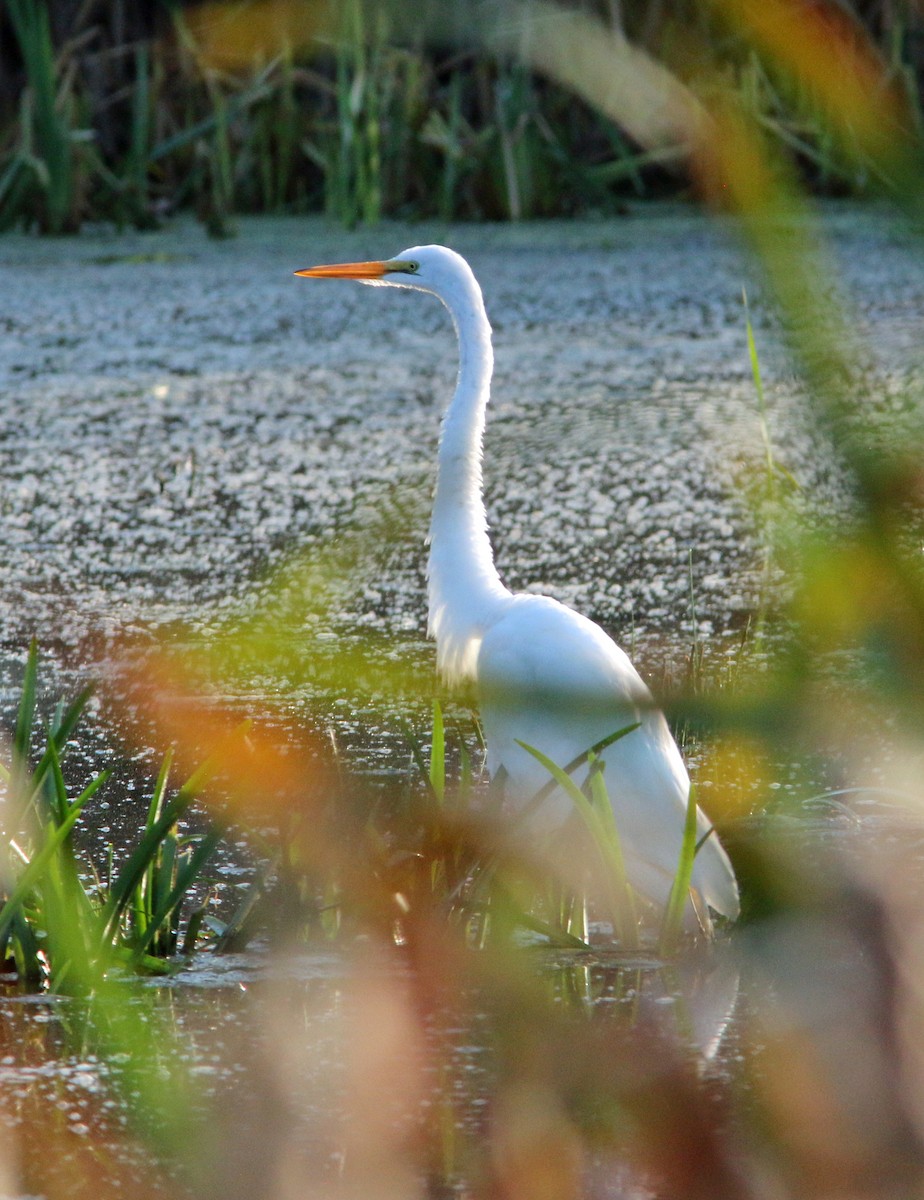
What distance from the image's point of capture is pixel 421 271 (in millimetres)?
1932

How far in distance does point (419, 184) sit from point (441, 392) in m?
2.12

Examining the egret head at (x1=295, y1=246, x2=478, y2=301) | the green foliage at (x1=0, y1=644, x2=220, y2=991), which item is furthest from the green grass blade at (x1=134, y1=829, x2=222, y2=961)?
the egret head at (x1=295, y1=246, x2=478, y2=301)

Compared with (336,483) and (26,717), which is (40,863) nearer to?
(26,717)

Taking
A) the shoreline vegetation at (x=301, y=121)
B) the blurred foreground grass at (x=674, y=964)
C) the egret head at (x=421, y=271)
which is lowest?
the blurred foreground grass at (x=674, y=964)

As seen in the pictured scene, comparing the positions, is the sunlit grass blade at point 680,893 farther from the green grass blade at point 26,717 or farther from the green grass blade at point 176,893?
the green grass blade at point 26,717

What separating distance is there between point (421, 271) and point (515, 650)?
21.5 inches

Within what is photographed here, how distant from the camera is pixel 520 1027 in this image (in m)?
1.17

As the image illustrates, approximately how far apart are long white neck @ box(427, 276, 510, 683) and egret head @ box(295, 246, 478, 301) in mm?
108

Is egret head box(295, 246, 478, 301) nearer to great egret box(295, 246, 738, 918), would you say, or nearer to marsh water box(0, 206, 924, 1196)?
great egret box(295, 246, 738, 918)

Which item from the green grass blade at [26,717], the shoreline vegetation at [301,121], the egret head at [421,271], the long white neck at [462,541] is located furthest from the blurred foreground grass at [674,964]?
the shoreline vegetation at [301,121]

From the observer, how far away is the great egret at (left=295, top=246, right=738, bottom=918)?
146 cm

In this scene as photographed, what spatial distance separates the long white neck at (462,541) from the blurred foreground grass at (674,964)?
0.73 feet

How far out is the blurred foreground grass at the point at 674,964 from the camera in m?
0.41

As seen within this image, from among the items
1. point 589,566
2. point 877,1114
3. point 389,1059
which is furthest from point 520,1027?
point 589,566
